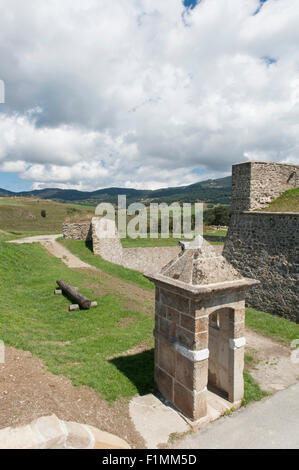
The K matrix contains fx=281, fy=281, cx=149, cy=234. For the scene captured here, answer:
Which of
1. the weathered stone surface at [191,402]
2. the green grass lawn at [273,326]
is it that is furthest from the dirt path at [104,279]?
the weathered stone surface at [191,402]

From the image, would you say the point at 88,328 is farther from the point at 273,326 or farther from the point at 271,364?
the point at 273,326

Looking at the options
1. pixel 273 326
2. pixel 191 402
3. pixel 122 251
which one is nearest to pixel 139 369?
pixel 191 402

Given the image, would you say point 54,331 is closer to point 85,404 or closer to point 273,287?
point 85,404

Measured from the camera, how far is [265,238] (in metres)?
12.8

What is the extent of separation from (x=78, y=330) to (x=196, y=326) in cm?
491

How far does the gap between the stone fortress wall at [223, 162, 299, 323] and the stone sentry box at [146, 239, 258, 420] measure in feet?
23.6

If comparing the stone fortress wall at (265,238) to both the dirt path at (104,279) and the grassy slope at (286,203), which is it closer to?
the grassy slope at (286,203)

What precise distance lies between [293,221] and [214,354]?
787 cm

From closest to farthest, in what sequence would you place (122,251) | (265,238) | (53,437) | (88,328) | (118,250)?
(53,437), (88,328), (265,238), (118,250), (122,251)

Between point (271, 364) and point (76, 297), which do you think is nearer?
point (271, 364)

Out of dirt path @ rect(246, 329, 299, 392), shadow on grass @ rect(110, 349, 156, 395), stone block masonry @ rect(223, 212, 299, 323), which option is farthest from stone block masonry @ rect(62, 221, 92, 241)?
shadow on grass @ rect(110, 349, 156, 395)

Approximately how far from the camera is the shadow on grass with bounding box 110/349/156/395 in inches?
235
